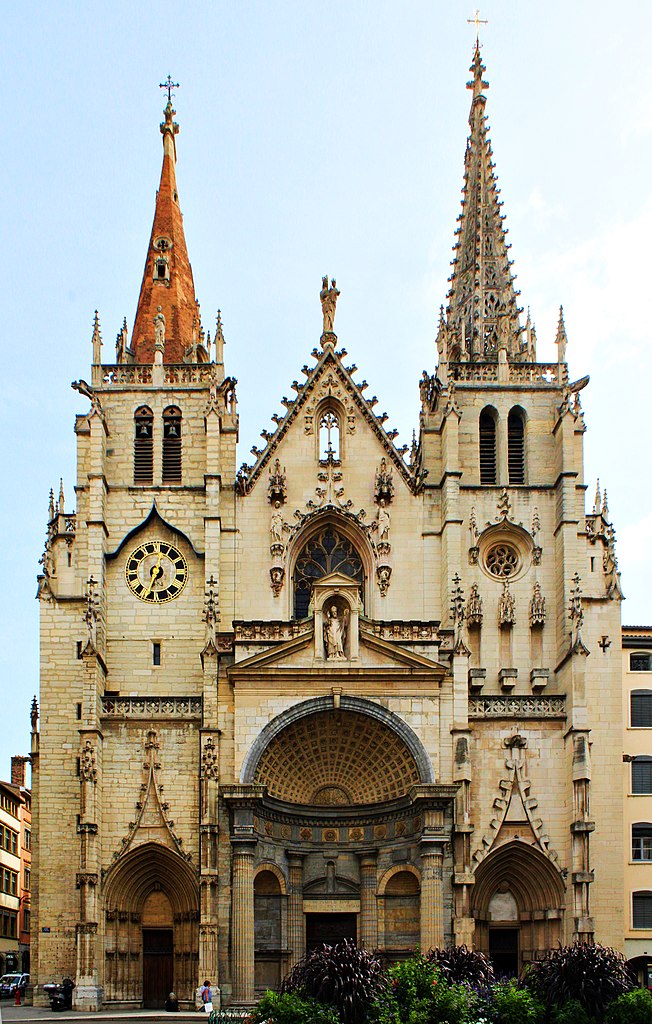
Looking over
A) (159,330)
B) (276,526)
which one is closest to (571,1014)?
(276,526)

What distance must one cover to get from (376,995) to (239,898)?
Answer: 1335cm

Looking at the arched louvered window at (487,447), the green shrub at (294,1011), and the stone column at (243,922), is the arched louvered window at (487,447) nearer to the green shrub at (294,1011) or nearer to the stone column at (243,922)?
the stone column at (243,922)

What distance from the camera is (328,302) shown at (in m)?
45.7

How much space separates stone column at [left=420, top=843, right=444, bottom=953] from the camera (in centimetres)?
3831

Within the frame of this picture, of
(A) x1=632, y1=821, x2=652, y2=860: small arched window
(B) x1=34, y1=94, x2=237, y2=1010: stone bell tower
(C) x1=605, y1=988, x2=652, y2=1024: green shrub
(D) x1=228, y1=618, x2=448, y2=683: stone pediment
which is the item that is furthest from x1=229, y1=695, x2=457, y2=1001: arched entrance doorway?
(C) x1=605, y1=988, x2=652, y2=1024: green shrub

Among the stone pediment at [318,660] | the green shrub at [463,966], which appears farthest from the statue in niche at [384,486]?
the green shrub at [463,966]

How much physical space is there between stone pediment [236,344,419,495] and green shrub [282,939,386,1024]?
20485mm

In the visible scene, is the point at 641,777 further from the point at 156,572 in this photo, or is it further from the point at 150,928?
the point at 156,572

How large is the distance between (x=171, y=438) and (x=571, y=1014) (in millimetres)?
24393

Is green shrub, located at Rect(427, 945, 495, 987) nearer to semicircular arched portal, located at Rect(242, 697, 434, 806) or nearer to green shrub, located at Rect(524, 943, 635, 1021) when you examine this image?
green shrub, located at Rect(524, 943, 635, 1021)

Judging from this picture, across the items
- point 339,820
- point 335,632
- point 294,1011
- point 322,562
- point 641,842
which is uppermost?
point 322,562

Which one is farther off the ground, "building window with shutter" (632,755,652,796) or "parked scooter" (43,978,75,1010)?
"building window with shutter" (632,755,652,796)

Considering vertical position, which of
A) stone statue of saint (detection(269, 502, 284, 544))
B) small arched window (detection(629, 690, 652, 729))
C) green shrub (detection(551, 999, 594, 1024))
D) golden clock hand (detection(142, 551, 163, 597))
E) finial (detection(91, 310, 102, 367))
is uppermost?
finial (detection(91, 310, 102, 367))

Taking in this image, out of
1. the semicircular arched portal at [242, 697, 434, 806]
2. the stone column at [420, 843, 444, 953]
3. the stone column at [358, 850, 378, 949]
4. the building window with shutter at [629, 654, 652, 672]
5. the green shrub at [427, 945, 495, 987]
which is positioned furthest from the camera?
the building window with shutter at [629, 654, 652, 672]
